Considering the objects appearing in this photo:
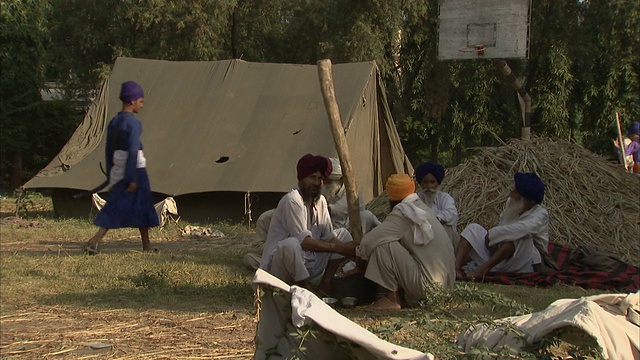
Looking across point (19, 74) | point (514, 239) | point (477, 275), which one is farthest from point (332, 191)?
point (19, 74)

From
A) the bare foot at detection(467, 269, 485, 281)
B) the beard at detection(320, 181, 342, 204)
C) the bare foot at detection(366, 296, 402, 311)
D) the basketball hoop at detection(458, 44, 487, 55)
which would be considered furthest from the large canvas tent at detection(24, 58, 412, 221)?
the bare foot at detection(366, 296, 402, 311)

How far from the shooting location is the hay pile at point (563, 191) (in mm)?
8773

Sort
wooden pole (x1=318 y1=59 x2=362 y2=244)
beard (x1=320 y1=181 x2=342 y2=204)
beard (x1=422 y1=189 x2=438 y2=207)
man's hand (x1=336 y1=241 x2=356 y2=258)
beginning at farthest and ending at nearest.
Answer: beard (x1=422 y1=189 x2=438 y2=207)
beard (x1=320 y1=181 x2=342 y2=204)
man's hand (x1=336 y1=241 x2=356 y2=258)
wooden pole (x1=318 y1=59 x2=362 y2=244)

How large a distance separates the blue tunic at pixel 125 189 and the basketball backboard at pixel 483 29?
828cm

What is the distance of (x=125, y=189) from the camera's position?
7965mm

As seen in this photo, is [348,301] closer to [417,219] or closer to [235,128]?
[417,219]

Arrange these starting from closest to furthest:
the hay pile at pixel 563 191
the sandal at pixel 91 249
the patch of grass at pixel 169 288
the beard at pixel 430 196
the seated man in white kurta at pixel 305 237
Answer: the patch of grass at pixel 169 288 < the seated man in white kurta at pixel 305 237 < the beard at pixel 430 196 < the sandal at pixel 91 249 < the hay pile at pixel 563 191

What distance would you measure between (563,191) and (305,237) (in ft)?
14.3

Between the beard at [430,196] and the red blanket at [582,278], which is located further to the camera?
the beard at [430,196]

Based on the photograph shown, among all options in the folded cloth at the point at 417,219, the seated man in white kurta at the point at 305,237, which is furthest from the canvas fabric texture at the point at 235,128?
the folded cloth at the point at 417,219

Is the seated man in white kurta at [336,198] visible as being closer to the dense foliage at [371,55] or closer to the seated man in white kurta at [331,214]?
the seated man in white kurta at [331,214]

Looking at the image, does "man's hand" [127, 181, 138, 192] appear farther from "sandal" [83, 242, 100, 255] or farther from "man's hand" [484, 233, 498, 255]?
"man's hand" [484, 233, 498, 255]

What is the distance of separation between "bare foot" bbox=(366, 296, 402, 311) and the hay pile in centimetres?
328

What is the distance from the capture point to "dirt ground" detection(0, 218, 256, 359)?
187 inches
